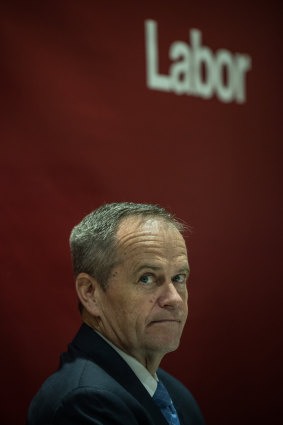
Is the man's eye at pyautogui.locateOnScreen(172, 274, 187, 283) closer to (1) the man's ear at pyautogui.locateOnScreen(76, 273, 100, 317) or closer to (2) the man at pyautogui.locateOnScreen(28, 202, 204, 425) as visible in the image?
(2) the man at pyautogui.locateOnScreen(28, 202, 204, 425)

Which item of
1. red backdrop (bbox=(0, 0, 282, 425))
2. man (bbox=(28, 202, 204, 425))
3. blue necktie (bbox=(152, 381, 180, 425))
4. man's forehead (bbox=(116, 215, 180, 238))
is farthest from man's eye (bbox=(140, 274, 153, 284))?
red backdrop (bbox=(0, 0, 282, 425))

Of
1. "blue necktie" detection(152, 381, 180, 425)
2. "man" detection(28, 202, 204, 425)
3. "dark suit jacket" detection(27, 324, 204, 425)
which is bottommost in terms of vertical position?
"blue necktie" detection(152, 381, 180, 425)

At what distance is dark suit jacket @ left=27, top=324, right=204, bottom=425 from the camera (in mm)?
1231

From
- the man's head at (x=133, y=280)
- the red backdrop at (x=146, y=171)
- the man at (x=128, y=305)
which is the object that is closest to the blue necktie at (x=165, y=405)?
the man at (x=128, y=305)

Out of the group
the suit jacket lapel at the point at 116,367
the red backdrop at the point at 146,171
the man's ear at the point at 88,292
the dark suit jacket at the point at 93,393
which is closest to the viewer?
the dark suit jacket at the point at 93,393

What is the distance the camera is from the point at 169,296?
143cm

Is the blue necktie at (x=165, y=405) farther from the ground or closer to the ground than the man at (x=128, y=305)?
closer to the ground

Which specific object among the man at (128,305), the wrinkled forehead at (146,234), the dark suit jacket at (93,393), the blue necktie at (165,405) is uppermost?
the wrinkled forehead at (146,234)

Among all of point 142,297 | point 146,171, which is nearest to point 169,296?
point 142,297

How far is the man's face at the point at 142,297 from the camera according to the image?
142 cm

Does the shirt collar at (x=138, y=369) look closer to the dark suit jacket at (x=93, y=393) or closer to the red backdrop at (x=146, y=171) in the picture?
the dark suit jacket at (x=93, y=393)

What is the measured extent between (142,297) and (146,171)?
1043 millimetres

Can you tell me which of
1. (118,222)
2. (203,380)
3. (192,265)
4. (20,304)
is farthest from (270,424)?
(118,222)

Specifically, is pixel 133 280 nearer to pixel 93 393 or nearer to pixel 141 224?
pixel 141 224
